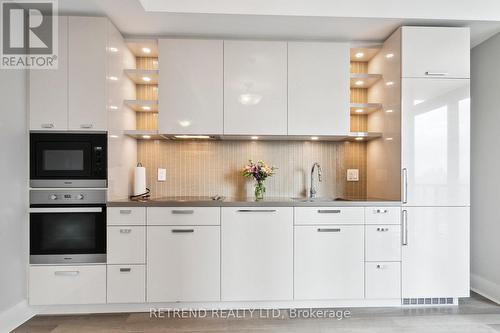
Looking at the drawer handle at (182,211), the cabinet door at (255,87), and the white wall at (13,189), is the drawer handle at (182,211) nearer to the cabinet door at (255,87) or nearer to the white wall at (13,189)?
the cabinet door at (255,87)

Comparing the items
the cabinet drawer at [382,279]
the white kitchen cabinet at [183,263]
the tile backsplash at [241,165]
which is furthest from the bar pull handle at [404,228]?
the white kitchen cabinet at [183,263]

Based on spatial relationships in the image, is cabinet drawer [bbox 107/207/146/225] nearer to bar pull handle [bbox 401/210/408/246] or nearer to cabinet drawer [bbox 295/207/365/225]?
cabinet drawer [bbox 295/207/365/225]

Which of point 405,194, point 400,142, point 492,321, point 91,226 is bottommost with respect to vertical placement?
point 492,321

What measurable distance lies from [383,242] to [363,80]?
5.11ft

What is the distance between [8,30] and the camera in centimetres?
223

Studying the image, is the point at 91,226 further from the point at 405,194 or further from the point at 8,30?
the point at 405,194

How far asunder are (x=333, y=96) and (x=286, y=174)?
908 mm

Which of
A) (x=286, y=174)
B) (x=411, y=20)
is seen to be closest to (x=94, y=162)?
(x=286, y=174)

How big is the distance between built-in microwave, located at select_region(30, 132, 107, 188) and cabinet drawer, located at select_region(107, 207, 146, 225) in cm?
23

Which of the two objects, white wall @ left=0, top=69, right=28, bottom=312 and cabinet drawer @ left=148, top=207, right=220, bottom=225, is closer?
white wall @ left=0, top=69, right=28, bottom=312

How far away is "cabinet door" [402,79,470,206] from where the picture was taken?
2.51 metres

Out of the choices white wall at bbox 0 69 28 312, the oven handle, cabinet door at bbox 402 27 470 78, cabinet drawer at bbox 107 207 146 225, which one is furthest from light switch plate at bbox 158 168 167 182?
cabinet door at bbox 402 27 470 78

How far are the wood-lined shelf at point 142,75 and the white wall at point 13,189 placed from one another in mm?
818

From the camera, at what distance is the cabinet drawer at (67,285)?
2.34m
